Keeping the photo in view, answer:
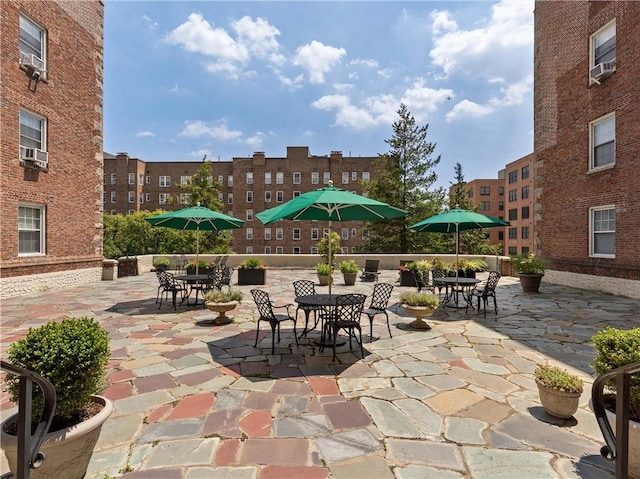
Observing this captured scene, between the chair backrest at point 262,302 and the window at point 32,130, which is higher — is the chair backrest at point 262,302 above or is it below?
below

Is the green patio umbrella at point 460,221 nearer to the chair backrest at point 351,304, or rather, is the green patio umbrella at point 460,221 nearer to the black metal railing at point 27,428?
the chair backrest at point 351,304

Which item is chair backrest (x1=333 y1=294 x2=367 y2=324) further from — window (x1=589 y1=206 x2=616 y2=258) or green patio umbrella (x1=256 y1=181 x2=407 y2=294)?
window (x1=589 y1=206 x2=616 y2=258)

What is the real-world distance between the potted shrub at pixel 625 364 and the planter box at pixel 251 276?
41.4 feet

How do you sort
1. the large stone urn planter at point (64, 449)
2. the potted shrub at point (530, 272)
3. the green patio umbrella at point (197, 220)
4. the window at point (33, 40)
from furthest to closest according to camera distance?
the potted shrub at point (530, 272), the window at point (33, 40), the green patio umbrella at point (197, 220), the large stone urn planter at point (64, 449)

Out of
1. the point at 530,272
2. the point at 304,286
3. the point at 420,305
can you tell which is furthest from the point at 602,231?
the point at 304,286

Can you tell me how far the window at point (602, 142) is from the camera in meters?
→ 12.2

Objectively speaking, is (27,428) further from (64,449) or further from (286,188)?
(286,188)

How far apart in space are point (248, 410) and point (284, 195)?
4961 centimetres

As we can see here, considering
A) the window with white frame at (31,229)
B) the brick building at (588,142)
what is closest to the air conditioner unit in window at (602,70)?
the brick building at (588,142)

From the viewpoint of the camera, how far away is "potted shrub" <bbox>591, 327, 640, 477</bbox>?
8.80 feet

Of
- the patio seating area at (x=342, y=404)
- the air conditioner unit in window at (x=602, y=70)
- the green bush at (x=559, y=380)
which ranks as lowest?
the patio seating area at (x=342, y=404)

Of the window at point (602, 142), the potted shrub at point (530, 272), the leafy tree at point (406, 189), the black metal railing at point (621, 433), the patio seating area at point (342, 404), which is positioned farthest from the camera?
the leafy tree at point (406, 189)

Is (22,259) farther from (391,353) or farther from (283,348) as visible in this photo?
(391,353)

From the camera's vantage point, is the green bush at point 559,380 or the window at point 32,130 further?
the window at point 32,130
